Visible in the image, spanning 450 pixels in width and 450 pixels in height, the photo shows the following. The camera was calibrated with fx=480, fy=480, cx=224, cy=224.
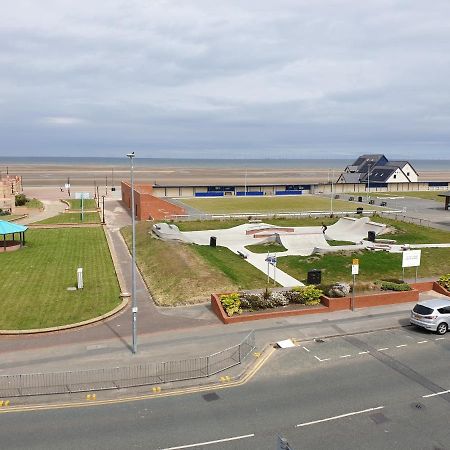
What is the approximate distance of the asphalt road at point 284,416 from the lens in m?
14.8

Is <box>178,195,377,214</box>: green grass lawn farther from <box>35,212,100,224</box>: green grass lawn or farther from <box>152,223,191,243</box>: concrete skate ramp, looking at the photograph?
<box>152,223,191,243</box>: concrete skate ramp

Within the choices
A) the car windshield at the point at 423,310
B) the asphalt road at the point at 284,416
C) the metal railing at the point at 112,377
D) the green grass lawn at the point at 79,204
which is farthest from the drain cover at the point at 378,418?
the green grass lawn at the point at 79,204

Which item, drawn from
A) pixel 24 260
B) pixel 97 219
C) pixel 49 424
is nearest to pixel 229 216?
pixel 97 219

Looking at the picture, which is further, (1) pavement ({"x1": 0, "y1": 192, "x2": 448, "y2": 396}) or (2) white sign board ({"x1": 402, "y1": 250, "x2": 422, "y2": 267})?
(2) white sign board ({"x1": 402, "y1": 250, "x2": 422, "y2": 267})

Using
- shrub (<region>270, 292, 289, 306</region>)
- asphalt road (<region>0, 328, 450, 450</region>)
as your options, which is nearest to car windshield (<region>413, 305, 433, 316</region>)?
asphalt road (<region>0, 328, 450, 450</region>)

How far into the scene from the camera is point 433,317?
24.0 meters

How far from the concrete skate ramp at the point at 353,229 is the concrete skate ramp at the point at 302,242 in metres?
4.41

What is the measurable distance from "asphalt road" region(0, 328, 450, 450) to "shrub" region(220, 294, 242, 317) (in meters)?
5.56

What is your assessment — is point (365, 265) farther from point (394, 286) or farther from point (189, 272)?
point (189, 272)

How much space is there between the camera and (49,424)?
15.7 metres

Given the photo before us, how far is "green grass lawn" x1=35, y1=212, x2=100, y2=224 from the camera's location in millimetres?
60487

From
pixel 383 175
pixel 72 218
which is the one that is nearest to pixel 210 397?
pixel 72 218

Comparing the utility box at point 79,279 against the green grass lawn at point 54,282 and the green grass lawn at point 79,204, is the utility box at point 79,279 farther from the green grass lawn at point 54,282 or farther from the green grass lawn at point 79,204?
the green grass lawn at point 79,204

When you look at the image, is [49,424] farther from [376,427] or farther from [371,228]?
[371,228]
